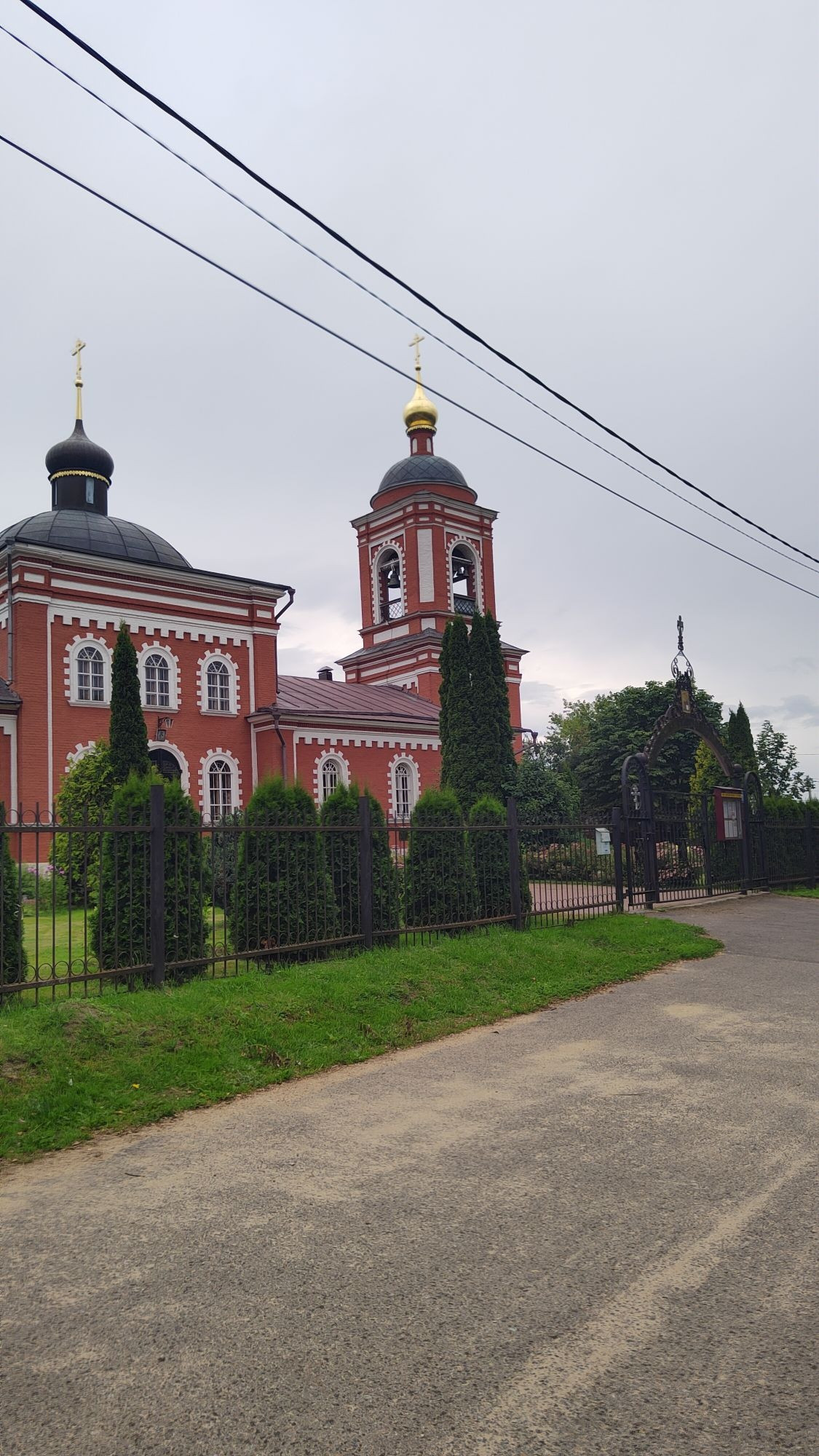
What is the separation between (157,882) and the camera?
26.2 feet

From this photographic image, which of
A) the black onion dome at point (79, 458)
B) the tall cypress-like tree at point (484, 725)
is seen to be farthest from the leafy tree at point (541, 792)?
the black onion dome at point (79, 458)

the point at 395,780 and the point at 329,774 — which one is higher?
the point at 329,774

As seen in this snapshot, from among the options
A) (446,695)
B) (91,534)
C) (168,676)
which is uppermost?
(91,534)

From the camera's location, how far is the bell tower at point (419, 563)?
3731cm

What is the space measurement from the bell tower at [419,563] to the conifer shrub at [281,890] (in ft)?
87.2

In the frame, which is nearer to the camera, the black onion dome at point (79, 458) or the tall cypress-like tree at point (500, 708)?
the tall cypress-like tree at point (500, 708)

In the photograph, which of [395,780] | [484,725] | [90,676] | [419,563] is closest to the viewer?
[484,725]

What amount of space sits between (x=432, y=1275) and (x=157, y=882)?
200 inches

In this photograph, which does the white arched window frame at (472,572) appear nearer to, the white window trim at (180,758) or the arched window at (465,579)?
the arched window at (465,579)

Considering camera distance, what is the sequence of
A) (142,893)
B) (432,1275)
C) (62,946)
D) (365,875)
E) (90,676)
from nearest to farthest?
(432,1275) < (142,893) < (365,875) < (62,946) < (90,676)

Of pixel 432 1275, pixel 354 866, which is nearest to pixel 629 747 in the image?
pixel 354 866

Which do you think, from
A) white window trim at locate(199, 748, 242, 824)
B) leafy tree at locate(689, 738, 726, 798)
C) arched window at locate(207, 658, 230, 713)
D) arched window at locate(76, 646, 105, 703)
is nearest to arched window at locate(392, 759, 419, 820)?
white window trim at locate(199, 748, 242, 824)

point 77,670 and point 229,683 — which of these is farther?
point 229,683

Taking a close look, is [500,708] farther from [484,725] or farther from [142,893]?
[142,893]
